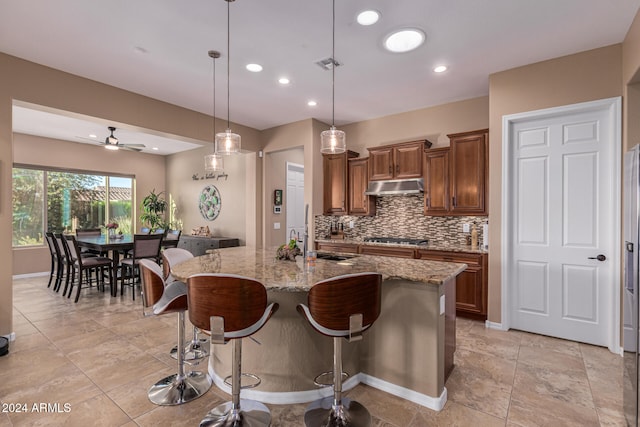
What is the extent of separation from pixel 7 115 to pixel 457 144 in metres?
5.10

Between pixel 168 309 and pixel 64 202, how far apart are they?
265 inches

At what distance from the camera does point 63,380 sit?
2555 millimetres

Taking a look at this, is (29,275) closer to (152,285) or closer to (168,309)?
(152,285)

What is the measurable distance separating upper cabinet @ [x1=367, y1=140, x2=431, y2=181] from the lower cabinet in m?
1.32

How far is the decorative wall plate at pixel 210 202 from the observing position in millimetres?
7609

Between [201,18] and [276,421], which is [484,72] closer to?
[201,18]

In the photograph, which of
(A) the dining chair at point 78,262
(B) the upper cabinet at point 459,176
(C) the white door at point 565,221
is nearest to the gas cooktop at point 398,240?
(B) the upper cabinet at point 459,176

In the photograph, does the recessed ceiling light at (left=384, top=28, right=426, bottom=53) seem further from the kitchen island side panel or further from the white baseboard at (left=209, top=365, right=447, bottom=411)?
the white baseboard at (left=209, top=365, right=447, bottom=411)

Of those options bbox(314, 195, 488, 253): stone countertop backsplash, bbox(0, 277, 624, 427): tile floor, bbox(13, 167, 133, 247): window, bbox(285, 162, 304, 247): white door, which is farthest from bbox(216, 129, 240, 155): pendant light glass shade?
bbox(13, 167, 133, 247): window

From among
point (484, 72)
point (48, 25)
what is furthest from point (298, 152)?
point (48, 25)

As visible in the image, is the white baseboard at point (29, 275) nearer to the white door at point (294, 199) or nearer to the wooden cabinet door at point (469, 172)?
the white door at point (294, 199)

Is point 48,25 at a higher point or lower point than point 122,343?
higher

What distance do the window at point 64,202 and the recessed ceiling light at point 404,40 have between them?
748 cm

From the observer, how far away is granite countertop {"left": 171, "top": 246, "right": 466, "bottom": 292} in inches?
79.4
